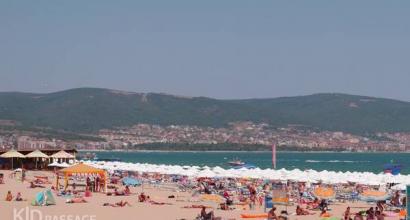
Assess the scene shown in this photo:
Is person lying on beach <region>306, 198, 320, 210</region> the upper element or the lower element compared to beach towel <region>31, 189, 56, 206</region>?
lower

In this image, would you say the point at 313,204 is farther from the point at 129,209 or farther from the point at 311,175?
the point at 311,175

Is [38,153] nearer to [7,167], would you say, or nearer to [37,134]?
[7,167]

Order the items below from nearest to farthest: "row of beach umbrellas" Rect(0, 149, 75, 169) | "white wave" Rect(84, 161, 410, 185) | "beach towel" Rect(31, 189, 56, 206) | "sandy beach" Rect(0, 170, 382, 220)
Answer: "sandy beach" Rect(0, 170, 382, 220) → "beach towel" Rect(31, 189, 56, 206) → "white wave" Rect(84, 161, 410, 185) → "row of beach umbrellas" Rect(0, 149, 75, 169)

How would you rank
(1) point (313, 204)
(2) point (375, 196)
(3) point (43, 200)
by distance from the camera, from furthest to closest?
(2) point (375, 196) < (1) point (313, 204) < (3) point (43, 200)

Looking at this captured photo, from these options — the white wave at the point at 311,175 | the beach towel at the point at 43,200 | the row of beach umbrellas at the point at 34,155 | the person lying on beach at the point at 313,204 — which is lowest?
the person lying on beach at the point at 313,204

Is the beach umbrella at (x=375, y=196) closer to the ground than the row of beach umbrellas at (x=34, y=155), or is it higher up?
closer to the ground

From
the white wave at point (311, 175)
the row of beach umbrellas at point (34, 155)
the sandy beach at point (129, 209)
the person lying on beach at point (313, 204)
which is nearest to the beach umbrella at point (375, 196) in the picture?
the sandy beach at point (129, 209)

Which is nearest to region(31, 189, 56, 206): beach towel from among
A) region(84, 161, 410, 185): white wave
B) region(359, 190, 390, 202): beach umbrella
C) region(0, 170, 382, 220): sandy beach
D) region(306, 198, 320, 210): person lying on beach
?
region(0, 170, 382, 220): sandy beach

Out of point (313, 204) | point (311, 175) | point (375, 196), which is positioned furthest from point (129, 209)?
point (311, 175)

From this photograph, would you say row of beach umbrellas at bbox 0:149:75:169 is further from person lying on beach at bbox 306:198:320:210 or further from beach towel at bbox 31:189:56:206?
person lying on beach at bbox 306:198:320:210

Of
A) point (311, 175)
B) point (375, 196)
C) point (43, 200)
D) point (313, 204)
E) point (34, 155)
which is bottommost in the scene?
point (313, 204)

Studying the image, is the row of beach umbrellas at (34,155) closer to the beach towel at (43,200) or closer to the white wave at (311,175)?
the white wave at (311,175)

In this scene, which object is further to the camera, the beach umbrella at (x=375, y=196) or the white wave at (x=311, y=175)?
the white wave at (x=311, y=175)

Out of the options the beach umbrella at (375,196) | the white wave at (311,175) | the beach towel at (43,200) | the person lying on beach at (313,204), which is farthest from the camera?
the white wave at (311,175)
